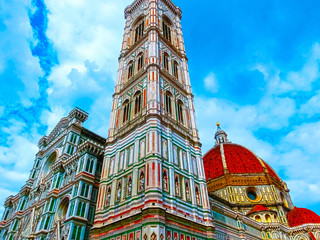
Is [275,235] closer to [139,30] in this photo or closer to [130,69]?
[130,69]

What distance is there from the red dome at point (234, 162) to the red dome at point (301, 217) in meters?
9.75

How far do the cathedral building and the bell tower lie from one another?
79mm

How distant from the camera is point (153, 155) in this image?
17.1 metres

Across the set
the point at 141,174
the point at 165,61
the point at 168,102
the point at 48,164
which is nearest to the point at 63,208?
the point at 141,174

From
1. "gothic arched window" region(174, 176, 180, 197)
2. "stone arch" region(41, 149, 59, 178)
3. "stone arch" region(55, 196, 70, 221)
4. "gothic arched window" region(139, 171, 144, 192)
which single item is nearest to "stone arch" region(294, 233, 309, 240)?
"gothic arched window" region(174, 176, 180, 197)

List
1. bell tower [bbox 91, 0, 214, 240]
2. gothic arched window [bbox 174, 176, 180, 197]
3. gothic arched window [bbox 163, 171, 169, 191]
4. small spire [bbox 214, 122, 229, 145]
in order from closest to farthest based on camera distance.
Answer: bell tower [bbox 91, 0, 214, 240] < gothic arched window [bbox 163, 171, 169, 191] < gothic arched window [bbox 174, 176, 180, 197] < small spire [bbox 214, 122, 229, 145]

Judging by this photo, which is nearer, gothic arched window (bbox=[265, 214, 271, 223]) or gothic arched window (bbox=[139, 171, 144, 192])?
gothic arched window (bbox=[139, 171, 144, 192])

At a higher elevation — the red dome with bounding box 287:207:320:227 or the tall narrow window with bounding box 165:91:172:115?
the tall narrow window with bounding box 165:91:172:115

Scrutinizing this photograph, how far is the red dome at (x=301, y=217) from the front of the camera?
38.4m

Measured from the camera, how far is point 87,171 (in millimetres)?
23328

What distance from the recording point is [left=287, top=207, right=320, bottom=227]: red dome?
38.4 m

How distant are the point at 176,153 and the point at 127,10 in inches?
1006

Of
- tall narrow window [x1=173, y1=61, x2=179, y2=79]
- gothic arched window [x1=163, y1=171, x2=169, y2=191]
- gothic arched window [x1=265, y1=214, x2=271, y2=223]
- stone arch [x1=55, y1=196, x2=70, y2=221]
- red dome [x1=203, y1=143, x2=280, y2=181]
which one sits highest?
red dome [x1=203, y1=143, x2=280, y2=181]

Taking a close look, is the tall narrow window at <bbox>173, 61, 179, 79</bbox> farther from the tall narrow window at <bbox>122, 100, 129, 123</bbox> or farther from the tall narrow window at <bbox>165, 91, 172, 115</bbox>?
the tall narrow window at <bbox>122, 100, 129, 123</bbox>
